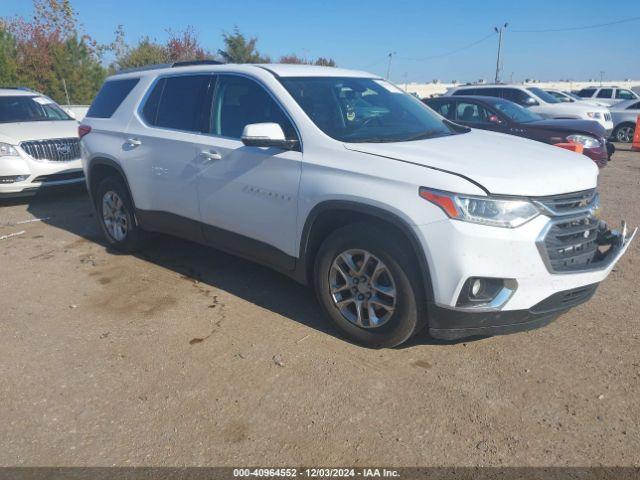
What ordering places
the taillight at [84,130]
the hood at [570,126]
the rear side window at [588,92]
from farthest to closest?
the rear side window at [588,92] < the hood at [570,126] < the taillight at [84,130]

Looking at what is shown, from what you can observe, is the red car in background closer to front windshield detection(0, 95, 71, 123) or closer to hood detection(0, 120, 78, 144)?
hood detection(0, 120, 78, 144)

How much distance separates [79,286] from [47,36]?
26.7 m

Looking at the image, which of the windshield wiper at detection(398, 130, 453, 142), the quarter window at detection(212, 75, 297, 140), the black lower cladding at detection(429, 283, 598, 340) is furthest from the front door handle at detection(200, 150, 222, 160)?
the black lower cladding at detection(429, 283, 598, 340)

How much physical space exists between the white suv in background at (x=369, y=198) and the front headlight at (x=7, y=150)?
354 cm

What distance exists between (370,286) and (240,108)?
1.85 m

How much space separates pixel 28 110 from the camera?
8.87 m

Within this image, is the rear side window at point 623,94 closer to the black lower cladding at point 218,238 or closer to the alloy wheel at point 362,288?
the black lower cladding at point 218,238

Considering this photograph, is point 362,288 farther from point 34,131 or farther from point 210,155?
point 34,131

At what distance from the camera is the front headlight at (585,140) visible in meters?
8.38

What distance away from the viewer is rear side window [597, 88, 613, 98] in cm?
2254

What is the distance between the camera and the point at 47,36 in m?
26.3

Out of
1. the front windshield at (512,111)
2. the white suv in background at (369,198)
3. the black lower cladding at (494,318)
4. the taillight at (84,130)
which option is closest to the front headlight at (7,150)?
the taillight at (84,130)

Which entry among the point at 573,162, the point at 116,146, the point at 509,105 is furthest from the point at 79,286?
the point at 509,105

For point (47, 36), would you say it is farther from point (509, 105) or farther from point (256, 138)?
point (256, 138)
